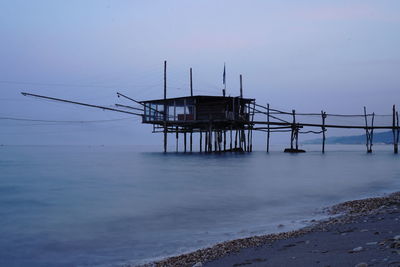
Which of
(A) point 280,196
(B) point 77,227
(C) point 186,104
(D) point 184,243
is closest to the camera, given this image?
(D) point 184,243

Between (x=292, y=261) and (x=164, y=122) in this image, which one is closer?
(x=292, y=261)

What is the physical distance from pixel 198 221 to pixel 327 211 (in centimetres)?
399

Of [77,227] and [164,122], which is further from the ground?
[164,122]

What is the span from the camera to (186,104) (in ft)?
139

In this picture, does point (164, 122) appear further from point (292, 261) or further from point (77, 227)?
point (292, 261)

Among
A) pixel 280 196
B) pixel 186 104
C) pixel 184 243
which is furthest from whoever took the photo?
pixel 186 104

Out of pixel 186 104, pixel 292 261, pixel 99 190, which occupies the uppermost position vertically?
pixel 186 104

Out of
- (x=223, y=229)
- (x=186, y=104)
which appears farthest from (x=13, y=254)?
(x=186, y=104)

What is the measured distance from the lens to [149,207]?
595 inches

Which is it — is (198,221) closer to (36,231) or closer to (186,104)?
(36,231)

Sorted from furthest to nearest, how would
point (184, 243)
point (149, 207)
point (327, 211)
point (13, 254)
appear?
point (149, 207) < point (327, 211) < point (184, 243) < point (13, 254)

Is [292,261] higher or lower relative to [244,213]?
higher

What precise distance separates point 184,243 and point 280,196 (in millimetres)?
9512

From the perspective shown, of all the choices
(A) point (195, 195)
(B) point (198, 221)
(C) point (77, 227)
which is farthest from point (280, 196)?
(C) point (77, 227)
